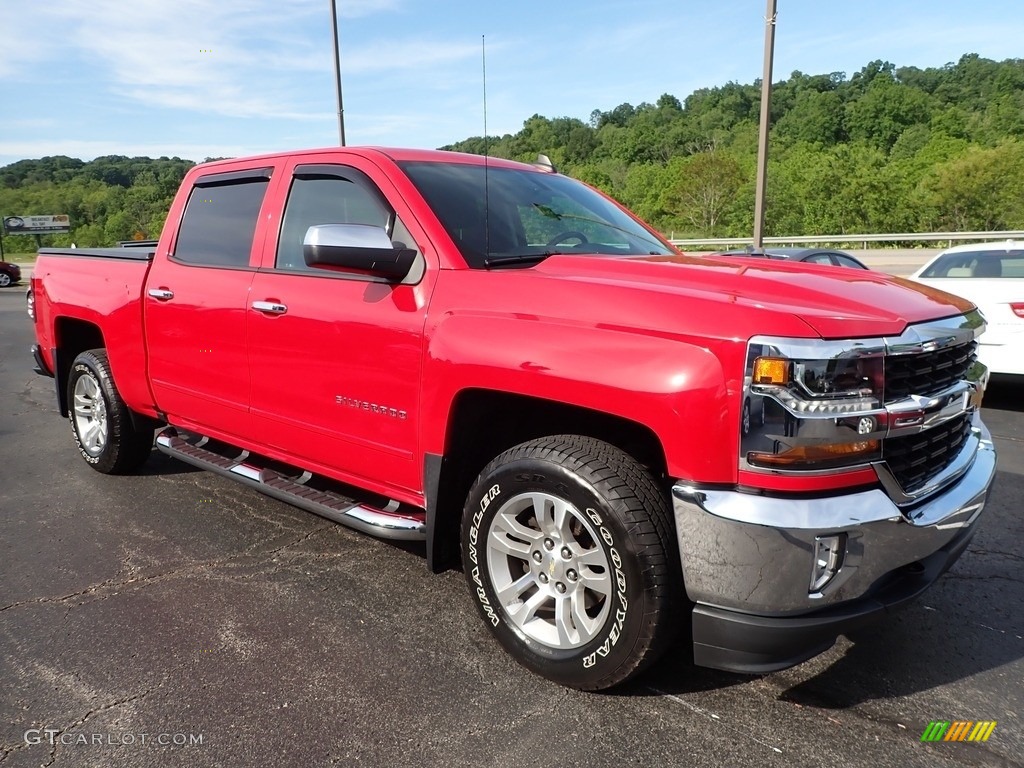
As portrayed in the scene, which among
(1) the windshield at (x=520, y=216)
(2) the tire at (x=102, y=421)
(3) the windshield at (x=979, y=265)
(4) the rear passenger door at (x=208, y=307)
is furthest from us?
(3) the windshield at (x=979, y=265)

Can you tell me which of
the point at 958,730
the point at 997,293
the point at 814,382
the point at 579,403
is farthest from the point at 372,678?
the point at 997,293

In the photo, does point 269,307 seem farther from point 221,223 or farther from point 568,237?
point 568,237

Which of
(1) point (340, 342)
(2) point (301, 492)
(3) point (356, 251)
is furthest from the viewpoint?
(2) point (301, 492)

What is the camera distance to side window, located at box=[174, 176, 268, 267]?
12.8 feet

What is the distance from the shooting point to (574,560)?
2621 millimetres

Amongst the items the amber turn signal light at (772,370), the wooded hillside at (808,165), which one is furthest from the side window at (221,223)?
the wooded hillside at (808,165)

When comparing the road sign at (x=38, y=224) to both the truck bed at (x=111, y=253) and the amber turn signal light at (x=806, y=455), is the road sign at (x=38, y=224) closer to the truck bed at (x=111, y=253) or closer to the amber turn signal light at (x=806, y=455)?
the truck bed at (x=111, y=253)

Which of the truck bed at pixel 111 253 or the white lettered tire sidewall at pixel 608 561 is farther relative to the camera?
the truck bed at pixel 111 253

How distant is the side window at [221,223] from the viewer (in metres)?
3.89

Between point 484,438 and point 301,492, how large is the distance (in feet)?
3.41

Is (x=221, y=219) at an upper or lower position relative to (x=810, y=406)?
upper

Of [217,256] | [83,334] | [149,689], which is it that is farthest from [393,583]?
[83,334]

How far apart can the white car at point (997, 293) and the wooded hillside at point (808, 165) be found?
571 inches

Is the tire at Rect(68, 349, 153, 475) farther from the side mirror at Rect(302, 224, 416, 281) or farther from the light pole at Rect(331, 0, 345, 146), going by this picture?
the light pole at Rect(331, 0, 345, 146)
